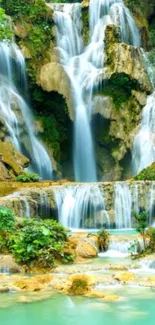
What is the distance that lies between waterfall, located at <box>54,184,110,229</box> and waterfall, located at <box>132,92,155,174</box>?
8826 millimetres

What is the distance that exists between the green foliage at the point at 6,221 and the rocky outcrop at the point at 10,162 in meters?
8.01

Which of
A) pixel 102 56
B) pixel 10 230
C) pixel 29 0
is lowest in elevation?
pixel 10 230

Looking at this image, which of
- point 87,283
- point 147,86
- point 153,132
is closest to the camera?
point 87,283

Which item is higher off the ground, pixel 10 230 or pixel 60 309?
pixel 10 230

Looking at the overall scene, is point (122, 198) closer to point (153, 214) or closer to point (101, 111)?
point (153, 214)

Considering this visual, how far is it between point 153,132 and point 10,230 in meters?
17.5

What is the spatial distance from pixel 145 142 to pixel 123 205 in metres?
9.35

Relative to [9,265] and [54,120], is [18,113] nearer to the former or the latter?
[54,120]

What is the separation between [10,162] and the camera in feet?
70.9

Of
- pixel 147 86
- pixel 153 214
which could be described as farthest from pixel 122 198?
pixel 147 86

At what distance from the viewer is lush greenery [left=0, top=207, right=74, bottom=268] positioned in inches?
405

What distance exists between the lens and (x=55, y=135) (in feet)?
93.2

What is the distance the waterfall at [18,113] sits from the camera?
25734mm

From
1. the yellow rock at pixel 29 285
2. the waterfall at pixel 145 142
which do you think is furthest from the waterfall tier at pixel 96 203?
the yellow rock at pixel 29 285
